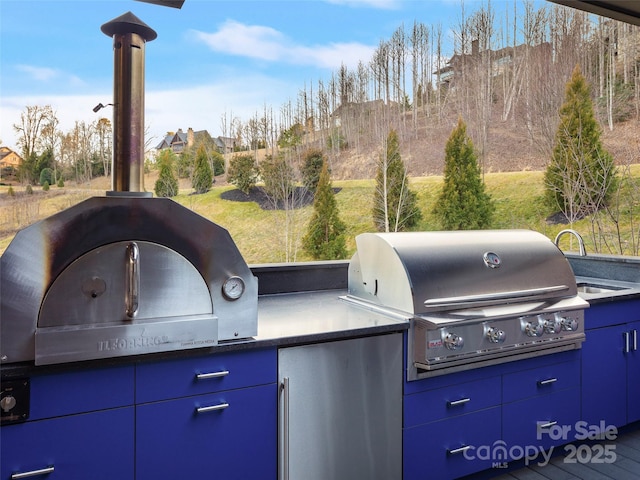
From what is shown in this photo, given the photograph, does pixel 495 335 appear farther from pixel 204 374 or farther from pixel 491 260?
pixel 204 374

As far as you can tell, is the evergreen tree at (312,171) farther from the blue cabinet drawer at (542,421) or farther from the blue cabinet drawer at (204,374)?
the blue cabinet drawer at (204,374)

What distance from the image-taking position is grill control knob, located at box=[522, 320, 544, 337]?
225cm

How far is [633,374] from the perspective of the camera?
9.08 feet

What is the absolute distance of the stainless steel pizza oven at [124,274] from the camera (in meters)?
1.38

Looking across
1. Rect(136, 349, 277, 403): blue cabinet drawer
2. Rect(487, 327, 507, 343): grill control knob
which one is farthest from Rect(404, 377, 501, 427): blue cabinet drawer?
Rect(136, 349, 277, 403): blue cabinet drawer

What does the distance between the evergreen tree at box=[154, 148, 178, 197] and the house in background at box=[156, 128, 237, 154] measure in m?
0.06

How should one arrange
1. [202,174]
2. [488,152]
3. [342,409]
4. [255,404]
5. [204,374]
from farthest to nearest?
[488,152] → [202,174] → [342,409] → [255,404] → [204,374]

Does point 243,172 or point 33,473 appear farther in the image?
point 243,172

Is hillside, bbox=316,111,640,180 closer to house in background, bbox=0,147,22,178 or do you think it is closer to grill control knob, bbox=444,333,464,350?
house in background, bbox=0,147,22,178

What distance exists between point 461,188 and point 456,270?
12.5 ft

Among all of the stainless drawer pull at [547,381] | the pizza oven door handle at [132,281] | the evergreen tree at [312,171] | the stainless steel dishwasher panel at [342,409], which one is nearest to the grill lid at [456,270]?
the stainless steel dishwasher panel at [342,409]

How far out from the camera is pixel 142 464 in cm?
154

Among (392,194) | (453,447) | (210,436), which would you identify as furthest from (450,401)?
(392,194)

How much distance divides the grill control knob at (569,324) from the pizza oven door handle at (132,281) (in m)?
1.94
